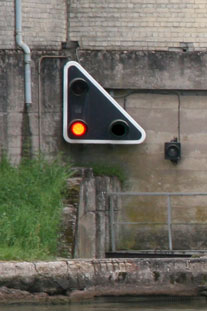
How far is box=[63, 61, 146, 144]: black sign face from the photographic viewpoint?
16.2 m

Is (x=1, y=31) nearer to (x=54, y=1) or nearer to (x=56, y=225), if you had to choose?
(x=54, y=1)

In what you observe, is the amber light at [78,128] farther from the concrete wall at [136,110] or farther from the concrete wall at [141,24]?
the concrete wall at [141,24]

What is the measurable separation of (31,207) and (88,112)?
2267 millimetres

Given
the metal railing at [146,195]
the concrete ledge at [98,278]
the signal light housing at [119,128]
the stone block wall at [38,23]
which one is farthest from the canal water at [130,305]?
the stone block wall at [38,23]

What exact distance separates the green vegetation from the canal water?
2.97 ft

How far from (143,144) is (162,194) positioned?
79 centimetres

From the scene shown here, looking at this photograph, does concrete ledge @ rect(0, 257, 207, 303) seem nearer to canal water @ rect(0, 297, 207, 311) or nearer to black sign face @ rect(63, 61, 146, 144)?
canal water @ rect(0, 297, 207, 311)

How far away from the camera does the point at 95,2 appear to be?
20.7 m

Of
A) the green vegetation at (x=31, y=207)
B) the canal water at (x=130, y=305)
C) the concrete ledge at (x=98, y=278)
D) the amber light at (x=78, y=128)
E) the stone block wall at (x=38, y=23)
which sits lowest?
the canal water at (x=130, y=305)

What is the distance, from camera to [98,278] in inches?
449

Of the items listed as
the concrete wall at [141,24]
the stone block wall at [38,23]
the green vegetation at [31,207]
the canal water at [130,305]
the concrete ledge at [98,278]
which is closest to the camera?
the canal water at [130,305]

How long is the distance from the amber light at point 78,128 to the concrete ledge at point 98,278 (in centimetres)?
477

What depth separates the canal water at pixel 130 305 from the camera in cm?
1109

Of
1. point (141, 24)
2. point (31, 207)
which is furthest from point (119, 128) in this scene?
point (141, 24)
